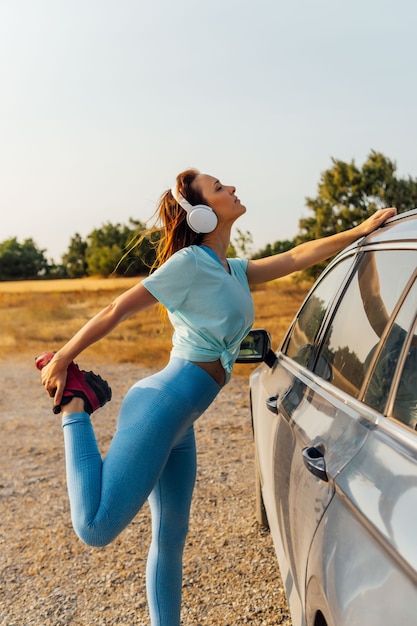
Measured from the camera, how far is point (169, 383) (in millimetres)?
2578

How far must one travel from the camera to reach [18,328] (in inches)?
872

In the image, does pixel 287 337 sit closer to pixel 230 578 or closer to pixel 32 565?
pixel 230 578

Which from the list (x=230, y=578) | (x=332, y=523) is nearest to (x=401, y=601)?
(x=332, y=523)

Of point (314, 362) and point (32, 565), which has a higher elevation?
point (314, 362)

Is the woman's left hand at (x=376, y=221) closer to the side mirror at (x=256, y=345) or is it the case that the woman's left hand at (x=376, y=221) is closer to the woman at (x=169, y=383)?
the woman at (x=169, y=383)

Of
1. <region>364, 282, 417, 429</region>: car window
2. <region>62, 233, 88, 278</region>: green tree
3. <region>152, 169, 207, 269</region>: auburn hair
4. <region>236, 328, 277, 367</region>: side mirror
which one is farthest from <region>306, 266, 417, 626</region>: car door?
<region>62, 233, 88, 278</region>: green tree

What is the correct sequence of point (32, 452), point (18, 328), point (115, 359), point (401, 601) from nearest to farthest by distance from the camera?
point (401, 601) → point (32, 452) → point (115, 359) → point (18, 328)

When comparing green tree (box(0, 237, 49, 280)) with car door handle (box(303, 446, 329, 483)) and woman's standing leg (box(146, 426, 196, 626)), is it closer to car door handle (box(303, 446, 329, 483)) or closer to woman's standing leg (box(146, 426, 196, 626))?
woman's standing leg (box(146, 426, 196, 626))

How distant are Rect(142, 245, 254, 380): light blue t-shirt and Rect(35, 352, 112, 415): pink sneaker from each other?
12.0 inches

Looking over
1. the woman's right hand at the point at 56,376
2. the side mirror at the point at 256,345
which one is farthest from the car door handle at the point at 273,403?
the woman's right hand at the point at 56,376

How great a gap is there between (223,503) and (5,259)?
163 feet

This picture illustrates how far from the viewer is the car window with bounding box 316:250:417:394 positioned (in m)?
2.01

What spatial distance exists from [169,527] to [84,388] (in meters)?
0.69

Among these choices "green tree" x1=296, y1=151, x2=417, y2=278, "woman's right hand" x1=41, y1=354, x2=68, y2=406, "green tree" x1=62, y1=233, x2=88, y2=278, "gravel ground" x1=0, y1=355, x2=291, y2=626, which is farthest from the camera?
"green tree" x1=62, y1=233, x2=88, y2=278
